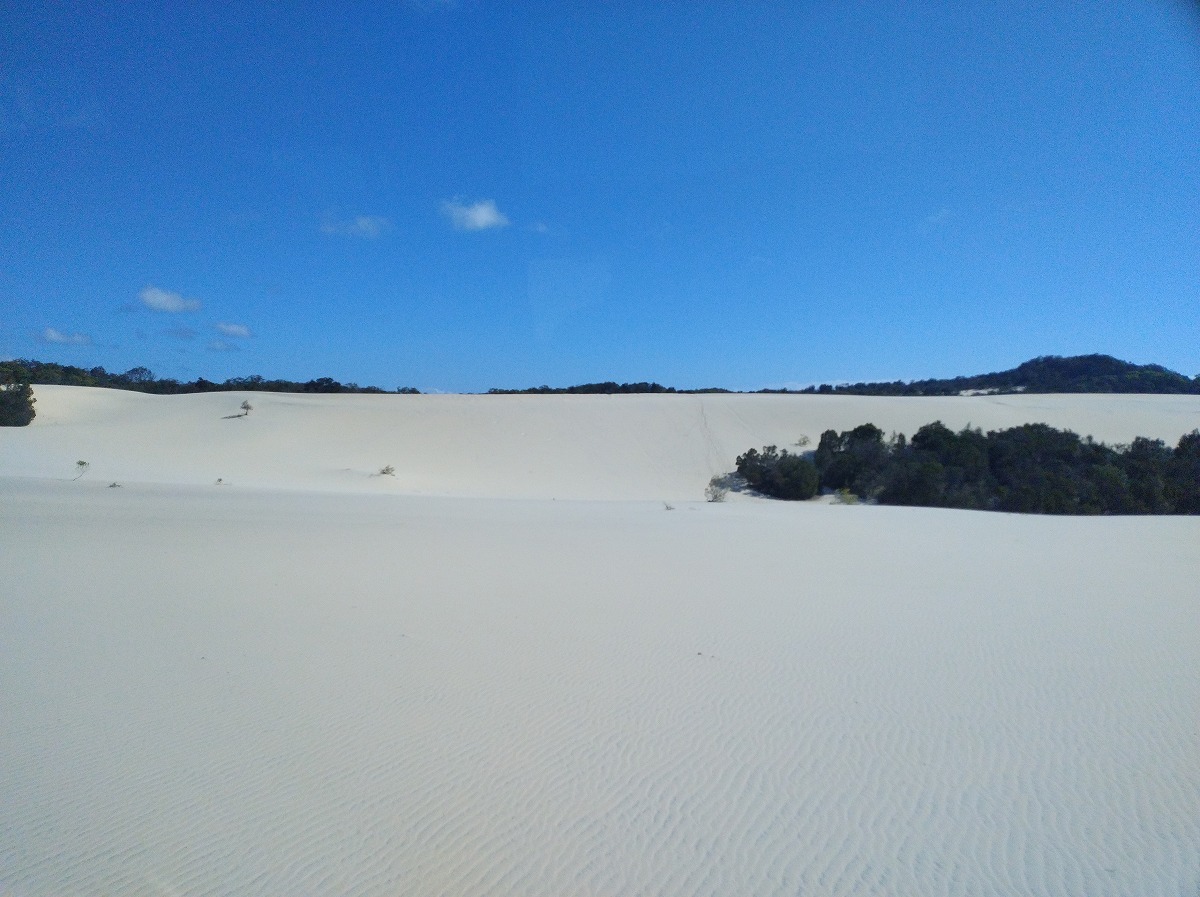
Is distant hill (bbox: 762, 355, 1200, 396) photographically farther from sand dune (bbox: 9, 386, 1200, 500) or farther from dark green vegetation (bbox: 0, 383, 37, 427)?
dark green vegetation (bbox: 0, 383, 37, 427)

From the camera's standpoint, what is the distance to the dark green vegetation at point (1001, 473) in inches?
704

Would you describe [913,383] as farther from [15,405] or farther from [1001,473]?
[15,405]

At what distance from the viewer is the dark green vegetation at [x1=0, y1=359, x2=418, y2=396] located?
43469 mm

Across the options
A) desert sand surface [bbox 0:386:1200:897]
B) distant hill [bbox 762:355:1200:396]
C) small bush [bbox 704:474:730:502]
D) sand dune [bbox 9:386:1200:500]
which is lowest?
desert sand surface [bbox 0:386:1200:897]

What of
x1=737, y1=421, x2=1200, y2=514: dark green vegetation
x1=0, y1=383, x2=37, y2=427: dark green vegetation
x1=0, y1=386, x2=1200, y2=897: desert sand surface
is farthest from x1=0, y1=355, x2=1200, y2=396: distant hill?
x1=0, y1=386, x2=1200, y2=897: desert sand surface

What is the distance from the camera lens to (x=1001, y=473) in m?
19.8

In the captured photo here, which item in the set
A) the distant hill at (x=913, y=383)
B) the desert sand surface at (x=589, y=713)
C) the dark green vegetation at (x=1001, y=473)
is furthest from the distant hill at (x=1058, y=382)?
the desert sand surface at (x=589, y=713)

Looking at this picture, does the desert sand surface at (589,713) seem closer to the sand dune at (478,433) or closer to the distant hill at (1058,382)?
the sand dune at (478,433)

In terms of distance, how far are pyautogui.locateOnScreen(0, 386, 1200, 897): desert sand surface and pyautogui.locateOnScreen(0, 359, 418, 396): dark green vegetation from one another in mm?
34747

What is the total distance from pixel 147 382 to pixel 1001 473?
53970 millimetres

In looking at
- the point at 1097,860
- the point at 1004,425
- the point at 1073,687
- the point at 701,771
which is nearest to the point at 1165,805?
the point at 1097,860

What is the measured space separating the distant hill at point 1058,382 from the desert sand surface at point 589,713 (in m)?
37.9

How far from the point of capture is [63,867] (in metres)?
2.80

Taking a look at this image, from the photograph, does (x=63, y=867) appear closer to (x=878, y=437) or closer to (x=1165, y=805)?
(x=1165, y=805)
